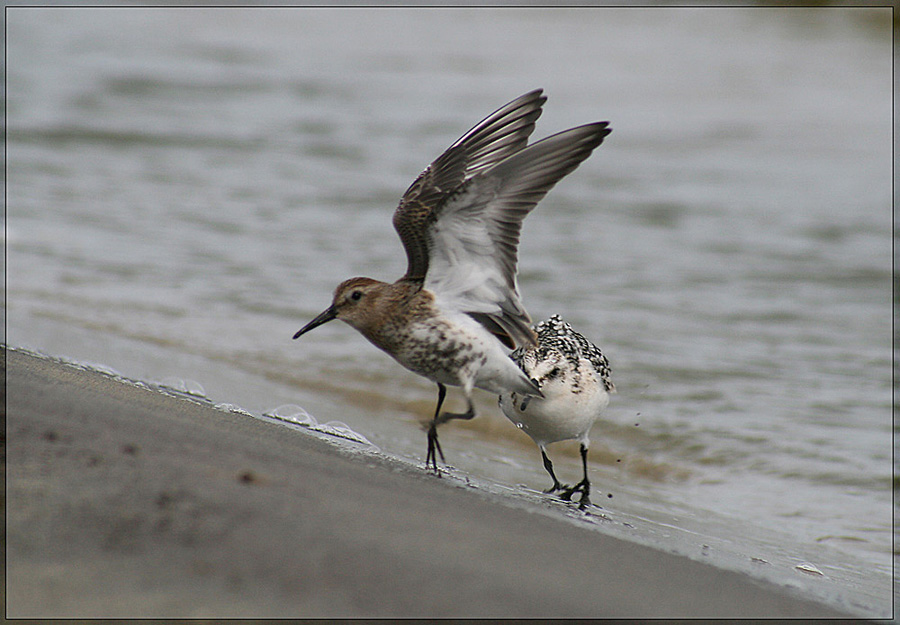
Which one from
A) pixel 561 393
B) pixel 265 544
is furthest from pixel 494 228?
pixel 265 544

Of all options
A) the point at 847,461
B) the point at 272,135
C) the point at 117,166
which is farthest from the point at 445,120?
the point at 847,461

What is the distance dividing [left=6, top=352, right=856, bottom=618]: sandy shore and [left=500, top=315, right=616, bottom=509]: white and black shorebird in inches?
38.9

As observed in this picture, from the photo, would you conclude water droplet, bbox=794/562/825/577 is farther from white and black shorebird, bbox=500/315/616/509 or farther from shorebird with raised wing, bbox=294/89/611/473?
shorebird with raised wing, bbox=294/89/611/473

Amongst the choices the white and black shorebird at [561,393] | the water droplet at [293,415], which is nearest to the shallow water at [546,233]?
the water droplet at [293,415]

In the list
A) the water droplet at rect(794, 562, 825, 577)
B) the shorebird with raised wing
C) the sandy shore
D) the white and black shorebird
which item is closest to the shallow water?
the water droplet at rect(794, 562, 825, 577)

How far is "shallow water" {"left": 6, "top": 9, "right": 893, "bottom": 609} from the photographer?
5574mm

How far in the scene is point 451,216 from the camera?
12.7 feet

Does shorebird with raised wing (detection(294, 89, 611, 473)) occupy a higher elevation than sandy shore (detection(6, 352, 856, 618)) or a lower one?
higher

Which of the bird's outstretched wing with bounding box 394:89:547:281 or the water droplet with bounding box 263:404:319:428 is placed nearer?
the bird's outstretched wing with bounding box 394:89:547:281

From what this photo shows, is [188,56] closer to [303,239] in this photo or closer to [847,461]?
[303,239]

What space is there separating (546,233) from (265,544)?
7719mm

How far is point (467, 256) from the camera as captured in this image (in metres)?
3.99

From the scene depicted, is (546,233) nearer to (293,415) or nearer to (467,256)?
(293,415)

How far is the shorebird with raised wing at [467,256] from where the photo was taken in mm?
3859
